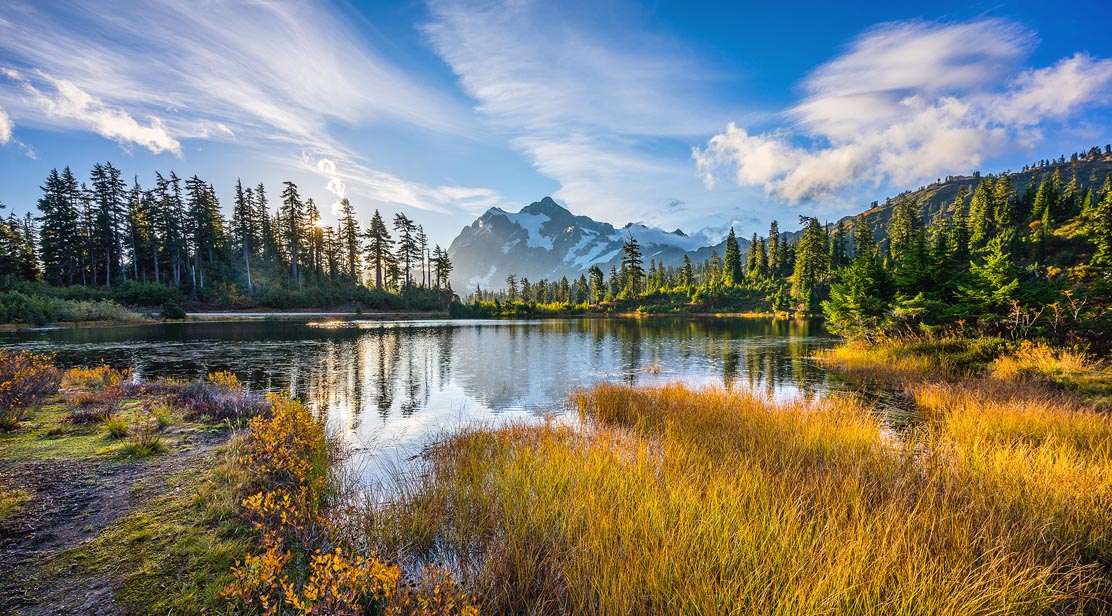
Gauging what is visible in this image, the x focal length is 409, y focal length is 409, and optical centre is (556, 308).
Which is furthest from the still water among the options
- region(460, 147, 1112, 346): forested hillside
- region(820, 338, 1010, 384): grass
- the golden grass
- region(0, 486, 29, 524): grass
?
region(460, 147, 1112, 346): forested hillside

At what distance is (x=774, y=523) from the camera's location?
4.62 meters

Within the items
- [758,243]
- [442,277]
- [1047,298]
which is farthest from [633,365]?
[758,243]

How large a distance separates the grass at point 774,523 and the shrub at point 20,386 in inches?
396

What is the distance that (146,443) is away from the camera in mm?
8516

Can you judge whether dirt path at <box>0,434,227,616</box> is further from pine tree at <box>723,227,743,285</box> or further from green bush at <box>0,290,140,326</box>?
pine tree at <box>723,227,743,285</box>

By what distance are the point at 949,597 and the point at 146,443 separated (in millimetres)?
12864

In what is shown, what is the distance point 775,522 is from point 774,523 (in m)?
0.02

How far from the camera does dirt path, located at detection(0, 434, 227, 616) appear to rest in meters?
4.06

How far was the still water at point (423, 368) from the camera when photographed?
1359 cm

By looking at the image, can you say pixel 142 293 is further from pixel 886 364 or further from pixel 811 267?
pixel 811 267

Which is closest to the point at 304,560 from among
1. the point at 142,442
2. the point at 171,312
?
the point at 142,442

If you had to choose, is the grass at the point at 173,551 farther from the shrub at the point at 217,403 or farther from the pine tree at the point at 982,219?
the pine tree at the point at 982,219

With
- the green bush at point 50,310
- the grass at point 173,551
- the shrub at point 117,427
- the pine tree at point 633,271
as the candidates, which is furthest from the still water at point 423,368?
the pine tree at point 633,271

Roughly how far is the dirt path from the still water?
3.44m
